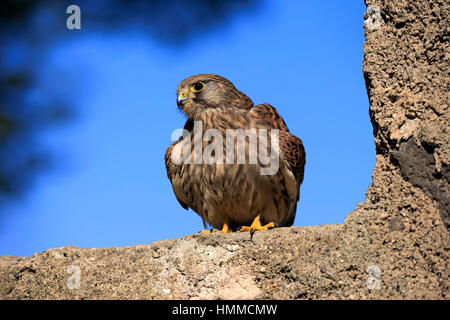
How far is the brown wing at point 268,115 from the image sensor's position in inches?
168

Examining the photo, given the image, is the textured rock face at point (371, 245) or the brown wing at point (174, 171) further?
the brown wing at point (174, 171)

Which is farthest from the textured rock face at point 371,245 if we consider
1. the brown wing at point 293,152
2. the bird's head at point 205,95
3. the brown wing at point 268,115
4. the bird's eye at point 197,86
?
the bird's eye at point 197,86

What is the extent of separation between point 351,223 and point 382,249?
213mm

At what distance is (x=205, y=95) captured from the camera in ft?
14.5

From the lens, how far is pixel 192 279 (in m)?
3.15

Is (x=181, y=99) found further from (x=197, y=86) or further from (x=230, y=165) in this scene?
(x=230, y=165)

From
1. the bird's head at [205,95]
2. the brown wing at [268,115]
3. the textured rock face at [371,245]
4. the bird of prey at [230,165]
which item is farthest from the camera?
the bird's head at [205,95]

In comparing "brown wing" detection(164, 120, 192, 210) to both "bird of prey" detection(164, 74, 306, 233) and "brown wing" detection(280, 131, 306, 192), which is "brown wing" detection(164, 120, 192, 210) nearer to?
"bird of prey" detection(164, 74, 306, 233)

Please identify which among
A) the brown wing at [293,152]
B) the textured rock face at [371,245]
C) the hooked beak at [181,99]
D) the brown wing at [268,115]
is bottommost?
the textured rock face at [371,245]

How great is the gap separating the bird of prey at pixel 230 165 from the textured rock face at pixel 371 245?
32.4 inches

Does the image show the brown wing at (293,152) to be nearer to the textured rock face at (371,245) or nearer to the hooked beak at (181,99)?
the hooked beak at (181,99)

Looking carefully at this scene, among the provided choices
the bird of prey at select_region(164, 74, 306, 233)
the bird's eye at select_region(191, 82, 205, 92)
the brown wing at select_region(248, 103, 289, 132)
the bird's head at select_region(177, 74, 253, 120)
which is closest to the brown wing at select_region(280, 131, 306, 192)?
the bird of prey at select_region(164, 74, 306, 233)

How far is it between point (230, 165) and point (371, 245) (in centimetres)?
133

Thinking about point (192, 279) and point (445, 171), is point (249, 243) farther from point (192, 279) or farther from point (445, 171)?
point (445, 171)
